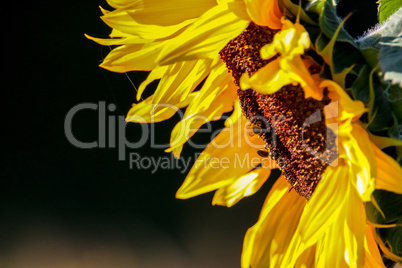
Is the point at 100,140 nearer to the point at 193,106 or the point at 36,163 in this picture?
the point at 36,163

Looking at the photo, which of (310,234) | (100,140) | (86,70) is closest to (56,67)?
(86,70)

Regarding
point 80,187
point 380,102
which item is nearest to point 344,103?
point 380,102

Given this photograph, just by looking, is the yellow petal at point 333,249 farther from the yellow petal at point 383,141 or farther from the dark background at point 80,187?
the dark background at point 80,187

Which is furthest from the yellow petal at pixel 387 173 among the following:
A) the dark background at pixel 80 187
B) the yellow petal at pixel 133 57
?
the dark background at pixel 80 187

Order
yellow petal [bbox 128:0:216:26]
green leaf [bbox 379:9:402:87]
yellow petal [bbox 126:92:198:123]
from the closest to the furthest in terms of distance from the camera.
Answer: green leaf [bbox 379:9:402:87] < yellow petal [bbox 128:0:216:26] < yellow petal [bbox 126:92:198:123]

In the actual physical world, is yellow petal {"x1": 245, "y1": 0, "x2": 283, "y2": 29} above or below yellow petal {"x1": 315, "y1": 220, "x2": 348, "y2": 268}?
above

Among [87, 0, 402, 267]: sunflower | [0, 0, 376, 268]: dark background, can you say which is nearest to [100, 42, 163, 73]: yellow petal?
[87, 0, 402, 267]: sunflower

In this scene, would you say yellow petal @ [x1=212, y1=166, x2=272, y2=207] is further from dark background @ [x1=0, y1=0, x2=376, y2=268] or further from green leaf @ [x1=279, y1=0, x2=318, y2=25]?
dark background @ [x1=0, y1=0, x2=376, y2=268]
